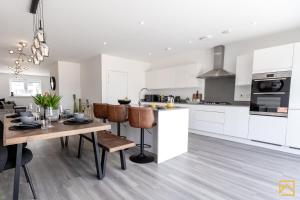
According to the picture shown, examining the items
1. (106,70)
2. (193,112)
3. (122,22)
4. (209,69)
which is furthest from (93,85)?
(209,69)

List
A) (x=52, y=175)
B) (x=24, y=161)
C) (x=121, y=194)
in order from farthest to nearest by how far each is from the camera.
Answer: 1. (x=52, y=175)
2. (x=121, y=194)
3. (x=24, y=161)

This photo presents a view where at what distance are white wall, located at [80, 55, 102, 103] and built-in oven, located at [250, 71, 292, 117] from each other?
14.5 ft

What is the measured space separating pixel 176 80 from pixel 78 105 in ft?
14.0

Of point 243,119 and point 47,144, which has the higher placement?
point 243,119

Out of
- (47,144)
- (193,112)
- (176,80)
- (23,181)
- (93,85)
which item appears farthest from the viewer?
(93,85)

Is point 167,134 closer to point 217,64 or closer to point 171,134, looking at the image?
point 171,134

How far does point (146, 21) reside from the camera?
2828 millimetres

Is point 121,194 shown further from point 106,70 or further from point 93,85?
point 93,85

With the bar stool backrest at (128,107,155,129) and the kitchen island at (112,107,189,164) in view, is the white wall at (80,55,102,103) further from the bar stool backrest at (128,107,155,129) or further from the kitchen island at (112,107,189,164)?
the bar stool backrest at (128,107,155,129)

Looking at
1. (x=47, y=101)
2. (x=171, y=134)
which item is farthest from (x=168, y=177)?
(x=47, y=101)

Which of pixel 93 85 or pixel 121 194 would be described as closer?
pixel 121 194

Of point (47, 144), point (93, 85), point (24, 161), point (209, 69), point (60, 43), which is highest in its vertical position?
point (60, 43)

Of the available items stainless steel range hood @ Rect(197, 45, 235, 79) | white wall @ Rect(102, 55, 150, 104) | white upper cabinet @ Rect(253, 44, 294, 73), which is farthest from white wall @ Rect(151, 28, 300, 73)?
white wall @ Rect(102, 55, 150, 104)

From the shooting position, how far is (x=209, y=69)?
4602 mm
